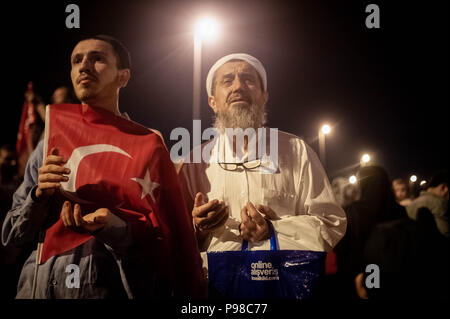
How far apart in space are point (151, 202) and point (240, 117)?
0.74 meters

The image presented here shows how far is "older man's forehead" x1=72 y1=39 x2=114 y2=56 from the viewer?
6.38 ft

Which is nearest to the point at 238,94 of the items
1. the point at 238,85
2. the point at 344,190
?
the point at 238,85

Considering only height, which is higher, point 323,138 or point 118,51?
point 118,51

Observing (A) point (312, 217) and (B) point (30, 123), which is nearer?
(A) point (312, 217)

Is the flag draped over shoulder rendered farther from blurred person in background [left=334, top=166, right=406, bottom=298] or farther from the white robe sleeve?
blurred person in background [left=334, top=166, right=406, bottom=298]

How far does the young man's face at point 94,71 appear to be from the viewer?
6.33ft

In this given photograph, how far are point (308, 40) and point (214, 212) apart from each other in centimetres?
169

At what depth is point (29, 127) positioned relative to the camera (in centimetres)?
242

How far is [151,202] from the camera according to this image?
1.81m

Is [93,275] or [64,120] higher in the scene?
[64,120]

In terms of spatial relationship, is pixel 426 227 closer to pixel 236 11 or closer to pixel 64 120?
pixel 236 11

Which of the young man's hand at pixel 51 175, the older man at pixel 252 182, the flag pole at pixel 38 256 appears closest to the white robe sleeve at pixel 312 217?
the older man at pixel 252 182

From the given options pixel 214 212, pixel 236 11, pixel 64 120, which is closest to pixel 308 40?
pixel 236 11

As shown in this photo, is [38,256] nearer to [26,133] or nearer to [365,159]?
[26,133]
